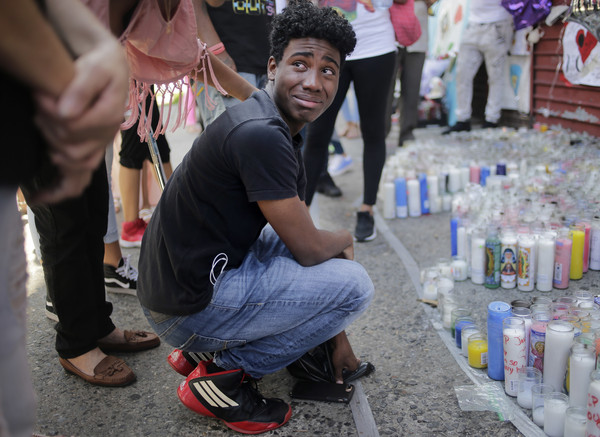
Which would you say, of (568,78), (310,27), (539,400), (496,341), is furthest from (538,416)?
(568,78)

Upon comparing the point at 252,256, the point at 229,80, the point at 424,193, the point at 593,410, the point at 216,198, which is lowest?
the point at 424,193

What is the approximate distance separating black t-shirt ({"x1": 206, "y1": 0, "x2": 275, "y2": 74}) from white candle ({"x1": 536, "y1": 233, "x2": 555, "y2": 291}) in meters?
1.82

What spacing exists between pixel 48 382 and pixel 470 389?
67.0 inches

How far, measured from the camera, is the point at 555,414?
5.71ft

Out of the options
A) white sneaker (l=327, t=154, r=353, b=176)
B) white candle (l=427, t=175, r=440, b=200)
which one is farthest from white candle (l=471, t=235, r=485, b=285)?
white sneaker (l=327, t=154, r=353, b=176)

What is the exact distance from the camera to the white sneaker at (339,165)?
567cm

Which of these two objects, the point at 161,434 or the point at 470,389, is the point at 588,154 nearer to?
the point at 470,389

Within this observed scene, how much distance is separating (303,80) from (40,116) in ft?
4.21

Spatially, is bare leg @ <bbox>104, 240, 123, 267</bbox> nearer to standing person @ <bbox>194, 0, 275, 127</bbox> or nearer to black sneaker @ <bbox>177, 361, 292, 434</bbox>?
standing person @ <bbox>194, 0, 275, 127</bbox>

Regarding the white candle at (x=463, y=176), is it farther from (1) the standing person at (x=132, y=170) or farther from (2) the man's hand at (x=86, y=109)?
(2) the man's hand at (x=86, y=109)

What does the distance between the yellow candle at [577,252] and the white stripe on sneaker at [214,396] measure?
1.99 metres

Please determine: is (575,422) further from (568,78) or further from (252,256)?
(568,78)

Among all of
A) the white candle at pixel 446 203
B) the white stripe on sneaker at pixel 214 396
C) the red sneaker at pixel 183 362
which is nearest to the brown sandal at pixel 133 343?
the red sneaker at pixel 183 362

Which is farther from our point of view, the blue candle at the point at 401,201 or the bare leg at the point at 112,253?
the blue candle at the point at 401,201
